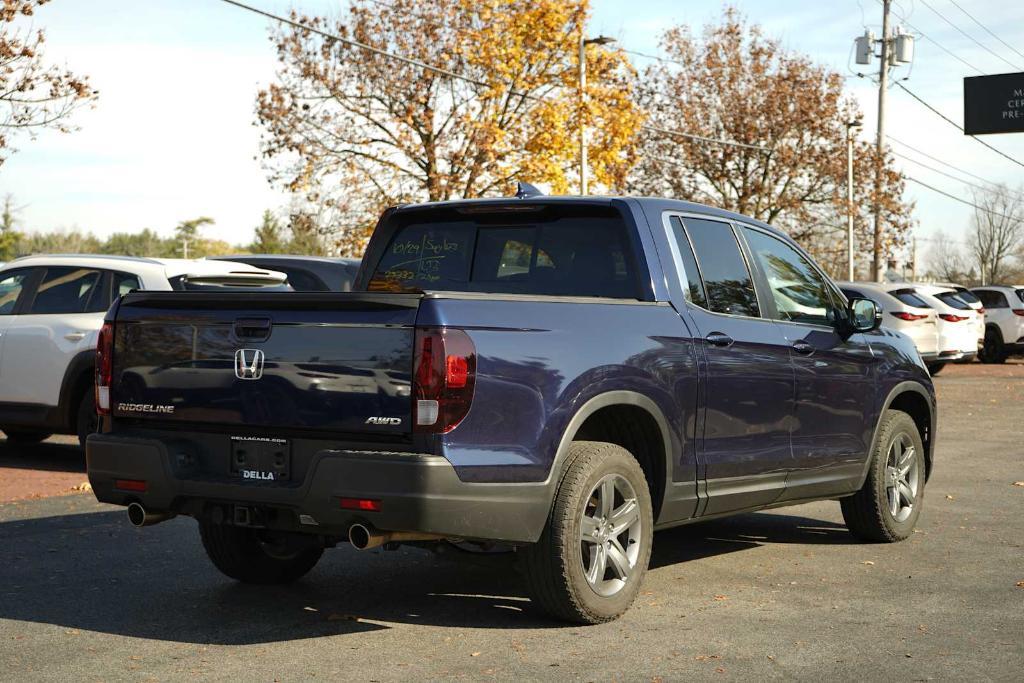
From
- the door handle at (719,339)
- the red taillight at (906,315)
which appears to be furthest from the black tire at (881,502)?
the red taillight at (906,315)

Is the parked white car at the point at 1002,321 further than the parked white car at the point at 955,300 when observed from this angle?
Yes

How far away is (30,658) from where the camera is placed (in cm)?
526

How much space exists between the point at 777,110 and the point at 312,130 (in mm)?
19547

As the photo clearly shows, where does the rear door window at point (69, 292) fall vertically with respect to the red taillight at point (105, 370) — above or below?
above

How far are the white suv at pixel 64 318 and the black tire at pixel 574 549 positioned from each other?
19.9 feet

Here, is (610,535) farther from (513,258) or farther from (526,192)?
(526,192)

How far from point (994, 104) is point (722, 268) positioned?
37.6 meters

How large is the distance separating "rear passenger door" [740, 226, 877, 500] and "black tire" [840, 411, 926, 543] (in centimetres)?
20

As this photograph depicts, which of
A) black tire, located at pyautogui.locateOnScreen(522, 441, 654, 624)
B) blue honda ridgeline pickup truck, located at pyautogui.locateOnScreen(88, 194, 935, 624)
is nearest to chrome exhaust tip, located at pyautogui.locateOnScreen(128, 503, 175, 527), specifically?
blue honda ridgeline pickup truck, located at pyautogui.locateOnScreen(88, 194, 935, 624)

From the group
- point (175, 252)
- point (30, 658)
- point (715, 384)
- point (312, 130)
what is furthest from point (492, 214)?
point (175, 252)

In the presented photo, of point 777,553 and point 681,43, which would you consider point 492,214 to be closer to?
point 777,553

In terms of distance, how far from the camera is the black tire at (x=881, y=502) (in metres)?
7.97

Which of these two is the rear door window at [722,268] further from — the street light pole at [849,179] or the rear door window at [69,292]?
the street light pole at [849,179]

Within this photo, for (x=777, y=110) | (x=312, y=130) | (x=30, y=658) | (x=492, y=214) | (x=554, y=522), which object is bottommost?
(x=30, y=658)
